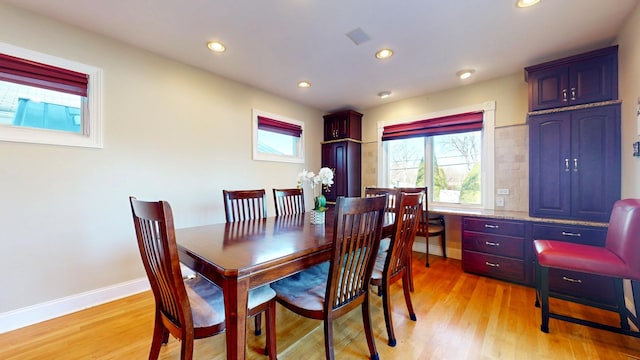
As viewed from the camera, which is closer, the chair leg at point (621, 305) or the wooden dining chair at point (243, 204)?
the chair leg at point (621, 305)

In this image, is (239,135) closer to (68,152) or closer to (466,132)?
(68,152)

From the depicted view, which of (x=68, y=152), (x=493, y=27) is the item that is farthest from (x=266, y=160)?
(x=493, y=27)

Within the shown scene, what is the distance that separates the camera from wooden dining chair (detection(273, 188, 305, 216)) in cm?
263

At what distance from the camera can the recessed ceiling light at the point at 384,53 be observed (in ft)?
8.39

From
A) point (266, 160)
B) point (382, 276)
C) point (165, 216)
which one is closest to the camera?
point (165, 216)

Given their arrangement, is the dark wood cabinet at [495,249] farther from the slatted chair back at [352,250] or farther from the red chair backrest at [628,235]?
the slatted chair back at [352,250]

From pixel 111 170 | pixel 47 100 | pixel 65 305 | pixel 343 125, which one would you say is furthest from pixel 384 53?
pixel 65 305

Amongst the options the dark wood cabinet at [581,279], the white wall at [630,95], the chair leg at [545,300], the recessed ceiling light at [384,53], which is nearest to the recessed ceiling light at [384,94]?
the recessed ceiling light at [384,53]

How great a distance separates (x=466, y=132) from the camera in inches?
136

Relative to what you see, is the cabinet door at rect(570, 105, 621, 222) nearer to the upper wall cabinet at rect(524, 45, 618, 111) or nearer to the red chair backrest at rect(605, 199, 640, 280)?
the upper wall cabinet at rect(524, 45, 618, 111)

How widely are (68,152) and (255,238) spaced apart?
6.33ft

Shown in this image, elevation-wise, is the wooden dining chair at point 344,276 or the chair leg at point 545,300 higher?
the wooden dining chair at point 344,276

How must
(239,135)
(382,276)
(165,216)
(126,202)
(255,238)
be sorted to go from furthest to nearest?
(239,135), (126,202), (382,276), (255,238), (165,216)

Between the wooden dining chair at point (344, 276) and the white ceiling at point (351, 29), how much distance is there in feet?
5.29
